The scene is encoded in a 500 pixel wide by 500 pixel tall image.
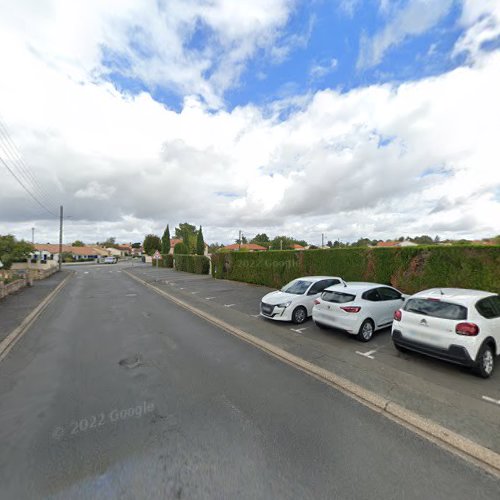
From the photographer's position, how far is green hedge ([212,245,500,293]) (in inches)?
335

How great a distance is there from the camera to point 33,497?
229 centimetres

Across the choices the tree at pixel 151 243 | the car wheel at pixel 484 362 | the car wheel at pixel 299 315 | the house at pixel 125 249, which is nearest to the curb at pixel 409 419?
the car wheel at pixel 484 362

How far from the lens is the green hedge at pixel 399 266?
8.51m

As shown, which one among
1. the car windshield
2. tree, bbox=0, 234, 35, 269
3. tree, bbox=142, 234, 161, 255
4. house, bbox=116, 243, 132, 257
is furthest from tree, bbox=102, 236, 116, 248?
the car windshield

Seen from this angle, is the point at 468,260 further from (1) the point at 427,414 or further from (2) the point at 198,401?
(2) the point at 198,401

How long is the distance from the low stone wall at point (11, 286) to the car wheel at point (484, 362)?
17.6 meters

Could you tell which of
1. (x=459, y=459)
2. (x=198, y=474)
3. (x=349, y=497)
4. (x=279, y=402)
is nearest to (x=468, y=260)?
(x=459, y=459)

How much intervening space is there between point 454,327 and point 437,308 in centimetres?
48

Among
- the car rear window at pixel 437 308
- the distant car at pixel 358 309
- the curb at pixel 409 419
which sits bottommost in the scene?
the curb at pixel 409 419

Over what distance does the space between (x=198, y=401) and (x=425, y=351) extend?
4350 millimetres

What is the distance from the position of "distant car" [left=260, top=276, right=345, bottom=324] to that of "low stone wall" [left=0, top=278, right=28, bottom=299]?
43.0 ft

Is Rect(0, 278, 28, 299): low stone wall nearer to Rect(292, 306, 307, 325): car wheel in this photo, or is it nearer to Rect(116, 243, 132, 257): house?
Rect(292, 306, 307, 325): car wheel

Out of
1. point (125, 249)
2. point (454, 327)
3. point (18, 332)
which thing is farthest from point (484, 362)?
point (125, 249)

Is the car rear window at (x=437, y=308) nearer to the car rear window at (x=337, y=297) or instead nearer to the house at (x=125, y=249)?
the car rear window at (x=337, y=297)
